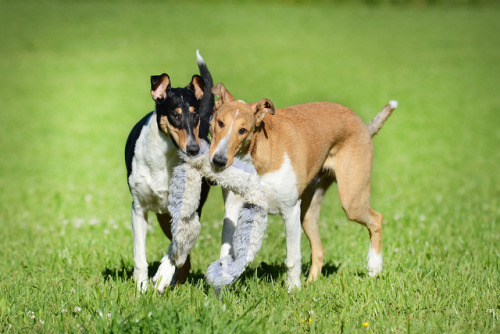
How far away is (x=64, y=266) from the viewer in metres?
6.39

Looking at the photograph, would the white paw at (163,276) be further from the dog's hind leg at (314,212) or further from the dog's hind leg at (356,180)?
the dog's hind leg at (356,180)

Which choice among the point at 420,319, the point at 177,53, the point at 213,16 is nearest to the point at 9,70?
the point at 177,53

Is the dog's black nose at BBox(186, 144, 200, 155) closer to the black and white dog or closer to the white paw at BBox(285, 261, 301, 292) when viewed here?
the black and white dog

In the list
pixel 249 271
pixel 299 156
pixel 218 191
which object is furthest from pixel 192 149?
pixel 218 191

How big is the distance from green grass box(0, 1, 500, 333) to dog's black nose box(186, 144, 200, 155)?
109 centimetres

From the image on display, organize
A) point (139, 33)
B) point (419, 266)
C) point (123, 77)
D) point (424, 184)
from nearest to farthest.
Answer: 1. point (419, 266)
2. point (424, 184)
3. point (123, 77)
4. point (139, 33)

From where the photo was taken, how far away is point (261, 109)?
17.2ft

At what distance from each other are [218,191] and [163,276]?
764 centimetres

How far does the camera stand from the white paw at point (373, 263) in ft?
20.3

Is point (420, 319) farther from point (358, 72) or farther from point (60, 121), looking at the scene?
Result: point (358, 72)

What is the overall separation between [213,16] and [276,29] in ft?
14.4

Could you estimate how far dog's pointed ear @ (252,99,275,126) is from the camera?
5199mm

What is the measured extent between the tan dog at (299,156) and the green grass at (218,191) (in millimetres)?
459

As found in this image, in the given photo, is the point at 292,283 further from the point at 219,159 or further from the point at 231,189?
the point at 219,159
